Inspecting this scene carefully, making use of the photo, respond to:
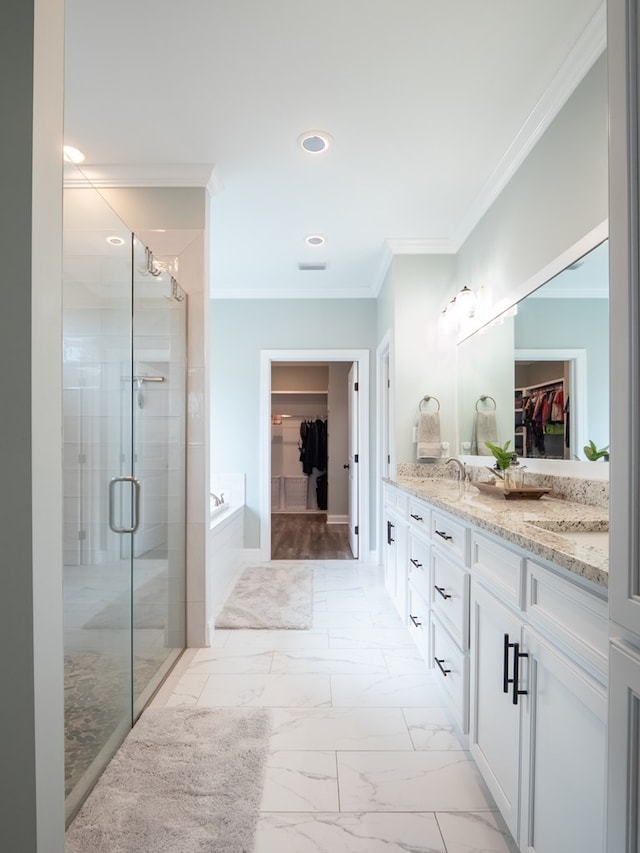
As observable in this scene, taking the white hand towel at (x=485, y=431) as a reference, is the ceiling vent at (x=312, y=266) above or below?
above

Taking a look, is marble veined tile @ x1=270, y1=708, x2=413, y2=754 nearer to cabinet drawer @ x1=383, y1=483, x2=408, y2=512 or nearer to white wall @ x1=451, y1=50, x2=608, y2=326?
cabinet drawer @ x1=383, y1=483, x2=408, y2=512

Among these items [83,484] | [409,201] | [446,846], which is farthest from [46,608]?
[409,201]

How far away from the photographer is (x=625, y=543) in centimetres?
72

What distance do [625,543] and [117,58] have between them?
2.39m

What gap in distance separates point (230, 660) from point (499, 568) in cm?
172

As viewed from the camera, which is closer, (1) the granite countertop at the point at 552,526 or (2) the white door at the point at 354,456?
(1) the granite countertop at the point at 552,526

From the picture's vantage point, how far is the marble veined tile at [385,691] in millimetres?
2119

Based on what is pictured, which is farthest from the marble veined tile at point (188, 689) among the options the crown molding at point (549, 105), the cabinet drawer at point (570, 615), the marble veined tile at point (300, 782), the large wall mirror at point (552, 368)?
the crown molding at point (549, 105)

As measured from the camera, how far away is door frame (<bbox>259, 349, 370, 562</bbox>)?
15.2 feet

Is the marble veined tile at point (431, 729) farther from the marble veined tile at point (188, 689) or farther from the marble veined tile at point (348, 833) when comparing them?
the marble veined tile at point (188, 689)

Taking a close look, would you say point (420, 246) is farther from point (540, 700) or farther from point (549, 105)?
point (540, 700)

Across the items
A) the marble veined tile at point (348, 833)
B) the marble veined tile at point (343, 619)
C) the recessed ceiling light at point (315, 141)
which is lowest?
the marble veined tile at point (343, 619)

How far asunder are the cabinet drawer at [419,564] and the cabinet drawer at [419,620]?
0.04m

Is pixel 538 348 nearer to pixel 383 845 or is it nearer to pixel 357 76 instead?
pixel 357 76
